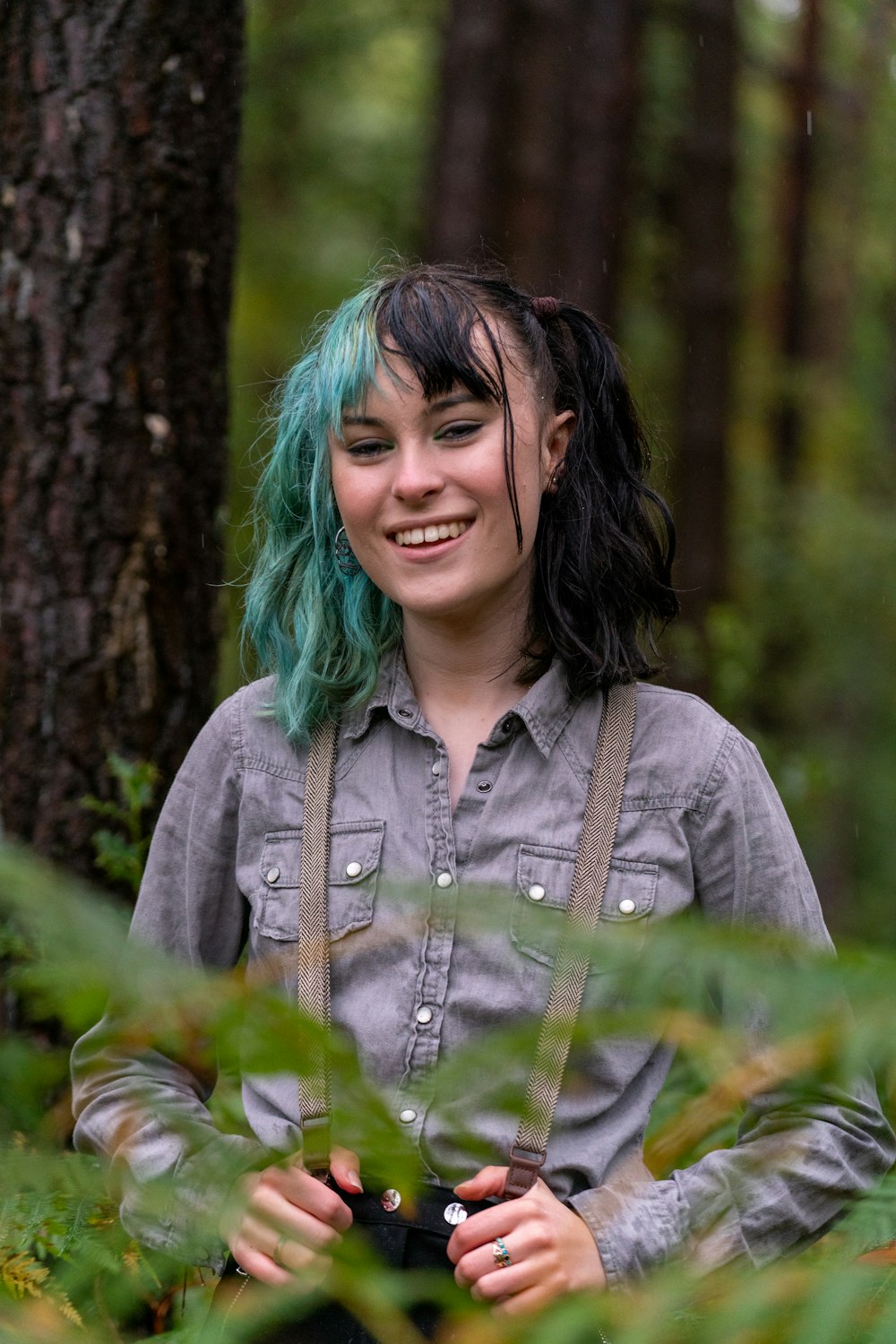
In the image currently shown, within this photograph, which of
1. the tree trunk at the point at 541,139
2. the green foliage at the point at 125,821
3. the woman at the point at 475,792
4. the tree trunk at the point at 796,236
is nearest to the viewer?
the woman at the point at 475,792

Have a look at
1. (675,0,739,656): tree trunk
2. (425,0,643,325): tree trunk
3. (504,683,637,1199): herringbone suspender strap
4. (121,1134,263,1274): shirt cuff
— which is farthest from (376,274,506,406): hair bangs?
(675,0,739,656): tree trunk

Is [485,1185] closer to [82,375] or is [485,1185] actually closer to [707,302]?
[82,375]

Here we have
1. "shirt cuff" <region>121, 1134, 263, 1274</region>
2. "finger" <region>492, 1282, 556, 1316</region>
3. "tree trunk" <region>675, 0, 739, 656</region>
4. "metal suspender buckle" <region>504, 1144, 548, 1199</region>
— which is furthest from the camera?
"tree trunk" <region>675, 0, 739, 656</region>

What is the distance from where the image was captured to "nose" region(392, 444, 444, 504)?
2.31 m

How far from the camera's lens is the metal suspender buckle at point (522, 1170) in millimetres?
1975

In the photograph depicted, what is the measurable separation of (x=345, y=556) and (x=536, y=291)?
673 mm

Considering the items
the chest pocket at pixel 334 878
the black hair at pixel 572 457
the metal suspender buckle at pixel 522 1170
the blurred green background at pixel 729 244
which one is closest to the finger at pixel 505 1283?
the metal suspender buckle at pixel 522 1170

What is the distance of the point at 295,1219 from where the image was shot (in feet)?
5.85

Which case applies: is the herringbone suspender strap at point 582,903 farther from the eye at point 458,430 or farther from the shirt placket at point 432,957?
the eye at point 458,430

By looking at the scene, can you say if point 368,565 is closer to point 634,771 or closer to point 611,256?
point 634,771

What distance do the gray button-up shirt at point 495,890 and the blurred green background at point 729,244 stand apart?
6.48 meters

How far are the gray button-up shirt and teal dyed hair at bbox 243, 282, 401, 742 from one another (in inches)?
2.6

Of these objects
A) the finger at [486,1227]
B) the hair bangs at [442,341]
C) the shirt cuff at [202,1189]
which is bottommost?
the finger at [486,1227]

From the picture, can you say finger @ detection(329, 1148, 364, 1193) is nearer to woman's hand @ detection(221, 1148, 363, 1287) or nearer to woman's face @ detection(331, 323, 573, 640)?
woman's hand @ detection(221, 1148, 363, 1287)
